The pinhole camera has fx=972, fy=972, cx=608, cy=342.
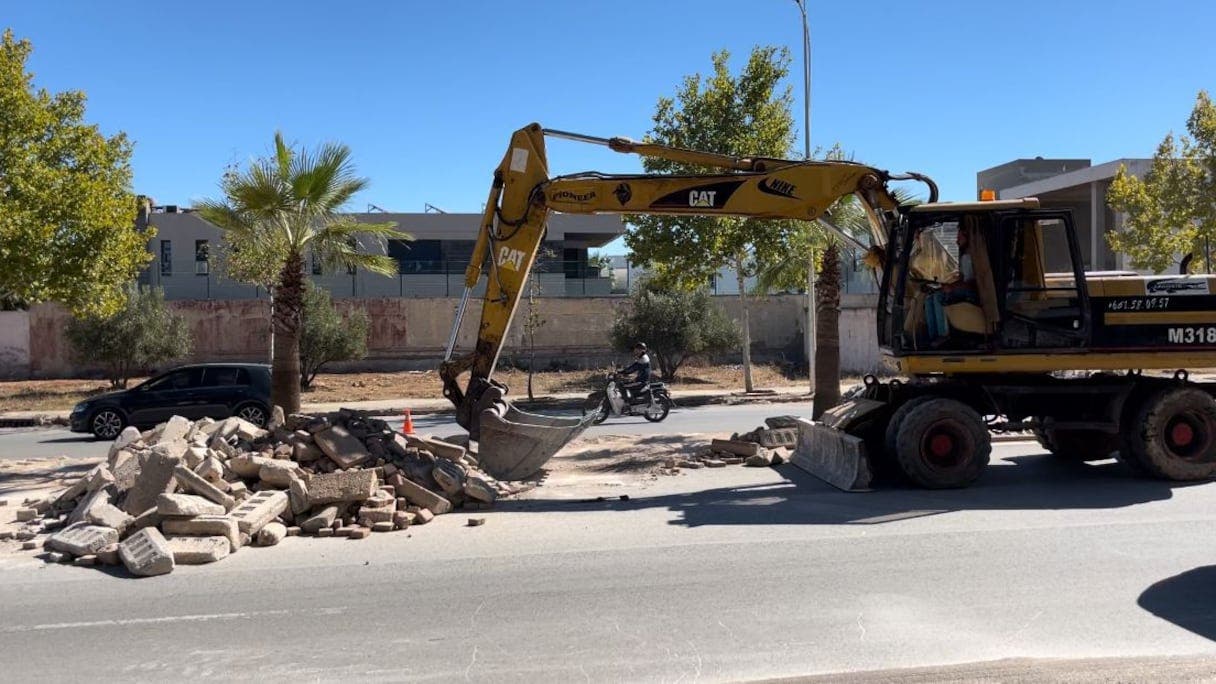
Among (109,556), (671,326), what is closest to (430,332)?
(671,326)

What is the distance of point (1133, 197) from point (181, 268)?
30.8 m

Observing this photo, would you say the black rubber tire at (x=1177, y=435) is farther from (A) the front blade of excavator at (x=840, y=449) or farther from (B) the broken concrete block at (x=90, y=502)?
(B) the broken concrete block at (x=90, y=502)

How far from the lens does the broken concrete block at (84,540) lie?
26.0 ft

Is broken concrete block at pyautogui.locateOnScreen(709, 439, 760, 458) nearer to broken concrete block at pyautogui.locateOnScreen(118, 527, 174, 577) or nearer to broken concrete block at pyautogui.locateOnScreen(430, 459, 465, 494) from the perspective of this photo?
broken concrete block at pyautogui.locateOnScreen(430, 459, 465, 494)

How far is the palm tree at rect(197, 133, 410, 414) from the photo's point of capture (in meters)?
14.3

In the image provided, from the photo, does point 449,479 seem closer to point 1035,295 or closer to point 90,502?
point 90,502

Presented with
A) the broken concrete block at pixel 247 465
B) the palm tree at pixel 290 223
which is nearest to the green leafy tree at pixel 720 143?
the palm tree at pixel 290 223

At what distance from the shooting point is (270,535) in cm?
844

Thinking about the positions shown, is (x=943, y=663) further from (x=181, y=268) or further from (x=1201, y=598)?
(x=181, y=268)

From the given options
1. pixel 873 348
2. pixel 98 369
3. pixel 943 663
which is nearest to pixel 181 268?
pixel 98 369

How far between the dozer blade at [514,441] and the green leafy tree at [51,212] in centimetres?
817

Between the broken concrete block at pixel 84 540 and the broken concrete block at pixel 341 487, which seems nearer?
the broken concrete block at pixel 84 540

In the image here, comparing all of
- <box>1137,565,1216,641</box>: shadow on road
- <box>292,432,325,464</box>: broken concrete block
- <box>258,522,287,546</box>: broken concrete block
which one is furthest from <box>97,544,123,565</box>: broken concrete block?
<box>1137,565,1216,641</box>: shadow on road

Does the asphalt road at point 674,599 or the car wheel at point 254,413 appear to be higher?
the car wheel at point 254,413
